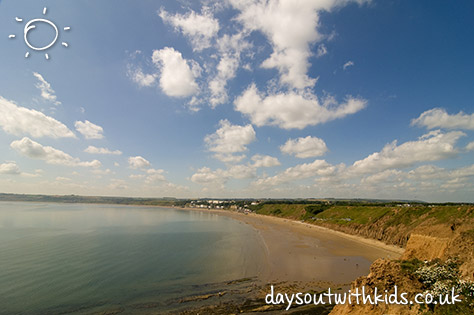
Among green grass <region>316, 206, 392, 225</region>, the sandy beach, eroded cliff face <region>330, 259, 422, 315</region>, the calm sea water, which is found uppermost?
eroded cliff face <region>330, 259, 422, 315</region>

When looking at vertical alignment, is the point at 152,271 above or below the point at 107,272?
below

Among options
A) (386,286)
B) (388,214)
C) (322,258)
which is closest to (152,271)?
(386,286)

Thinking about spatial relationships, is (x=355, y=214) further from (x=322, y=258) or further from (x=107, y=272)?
(x=107, y=272)

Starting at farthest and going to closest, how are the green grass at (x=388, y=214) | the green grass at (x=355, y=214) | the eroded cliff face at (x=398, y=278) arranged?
1. the green grass at (x=355, y=214)
2. the green grass at (x=388, y=214)
3. the eroded cliff face at (x=398, y=278)

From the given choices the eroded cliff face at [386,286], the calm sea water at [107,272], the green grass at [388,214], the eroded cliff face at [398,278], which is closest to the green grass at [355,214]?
the green grass at [388,214]

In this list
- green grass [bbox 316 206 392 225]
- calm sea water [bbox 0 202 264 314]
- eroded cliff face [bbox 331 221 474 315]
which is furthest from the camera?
green grass [bbox 316 206 392 225]

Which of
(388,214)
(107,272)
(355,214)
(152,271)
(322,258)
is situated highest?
(388,214)

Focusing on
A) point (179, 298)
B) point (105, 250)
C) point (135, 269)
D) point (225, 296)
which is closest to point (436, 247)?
point (225, 296)

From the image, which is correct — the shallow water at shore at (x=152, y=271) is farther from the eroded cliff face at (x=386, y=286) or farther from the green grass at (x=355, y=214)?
the green grass at (x=355, y=214)

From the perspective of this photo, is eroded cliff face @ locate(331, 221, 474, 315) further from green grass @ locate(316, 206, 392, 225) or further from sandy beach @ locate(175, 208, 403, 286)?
green grass @ locate(316, 206, 392, 225)

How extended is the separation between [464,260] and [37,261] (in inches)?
2599

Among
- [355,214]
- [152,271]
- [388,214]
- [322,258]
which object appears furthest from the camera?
[355,214]

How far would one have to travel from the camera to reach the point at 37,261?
4378cm

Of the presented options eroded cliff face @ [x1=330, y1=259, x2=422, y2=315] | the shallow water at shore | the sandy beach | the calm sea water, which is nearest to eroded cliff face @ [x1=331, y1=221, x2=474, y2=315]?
eroded cliff face @ [x1=330, y1=259, x2=422, y2=315]
